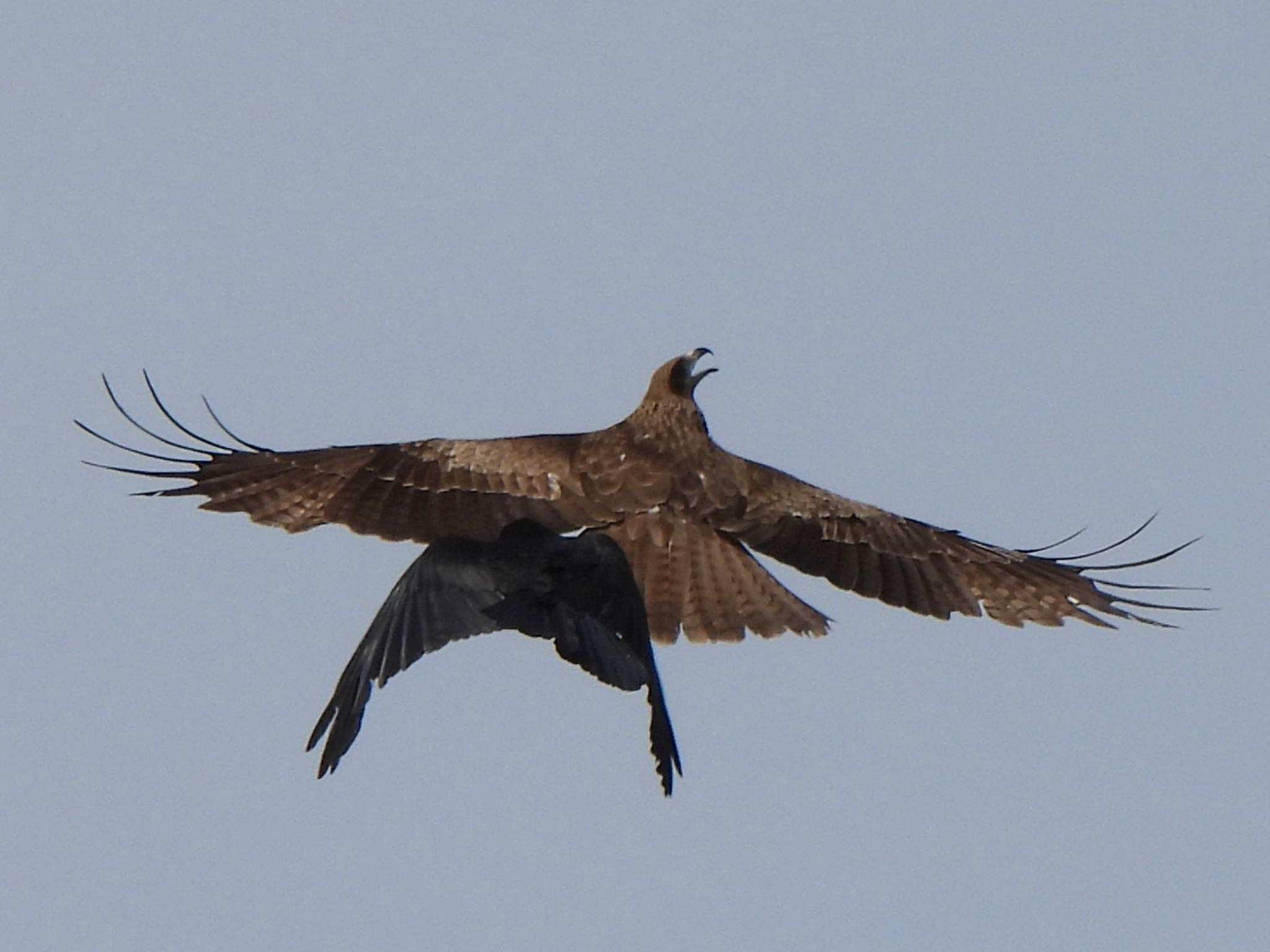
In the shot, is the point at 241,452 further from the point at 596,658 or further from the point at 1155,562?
the point at 1155,562

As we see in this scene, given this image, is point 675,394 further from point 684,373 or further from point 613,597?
point 613,597

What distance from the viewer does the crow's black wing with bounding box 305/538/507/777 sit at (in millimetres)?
9289

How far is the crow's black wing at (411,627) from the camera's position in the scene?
929 centimetres

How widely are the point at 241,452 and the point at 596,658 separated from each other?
91.4 inches

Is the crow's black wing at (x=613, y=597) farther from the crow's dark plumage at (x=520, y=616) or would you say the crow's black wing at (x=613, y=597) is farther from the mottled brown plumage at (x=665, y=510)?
the mottled brown plumage at (x=665, y=510)

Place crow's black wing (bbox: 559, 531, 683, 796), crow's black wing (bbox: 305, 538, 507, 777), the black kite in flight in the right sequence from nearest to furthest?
crow's black wing (bbox: 305, 538, 507, 777)
crow's black wing (bbox: 559, 531, 683, 796)
the black kite in flight

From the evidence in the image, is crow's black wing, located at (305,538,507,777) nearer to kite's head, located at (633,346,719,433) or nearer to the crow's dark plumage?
the crow's dark plumage

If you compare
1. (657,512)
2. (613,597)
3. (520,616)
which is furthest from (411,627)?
(657,512)

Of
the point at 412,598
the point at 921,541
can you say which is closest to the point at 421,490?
the point at 412,598

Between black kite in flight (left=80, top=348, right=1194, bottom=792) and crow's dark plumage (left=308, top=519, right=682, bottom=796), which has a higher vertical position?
black kite in flight (left=80, top=348, right=1194, bottom=792)

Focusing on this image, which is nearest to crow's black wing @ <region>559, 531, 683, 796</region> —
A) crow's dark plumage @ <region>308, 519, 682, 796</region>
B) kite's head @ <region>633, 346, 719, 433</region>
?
crow's dark plumage @ <region>308, 519, 682, 796</region>

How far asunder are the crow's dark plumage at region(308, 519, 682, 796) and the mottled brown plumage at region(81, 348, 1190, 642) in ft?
1.78

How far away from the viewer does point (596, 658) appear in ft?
30.8

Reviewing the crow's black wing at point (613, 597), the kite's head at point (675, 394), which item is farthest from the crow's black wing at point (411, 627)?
the kite's head at point (675, 394)
